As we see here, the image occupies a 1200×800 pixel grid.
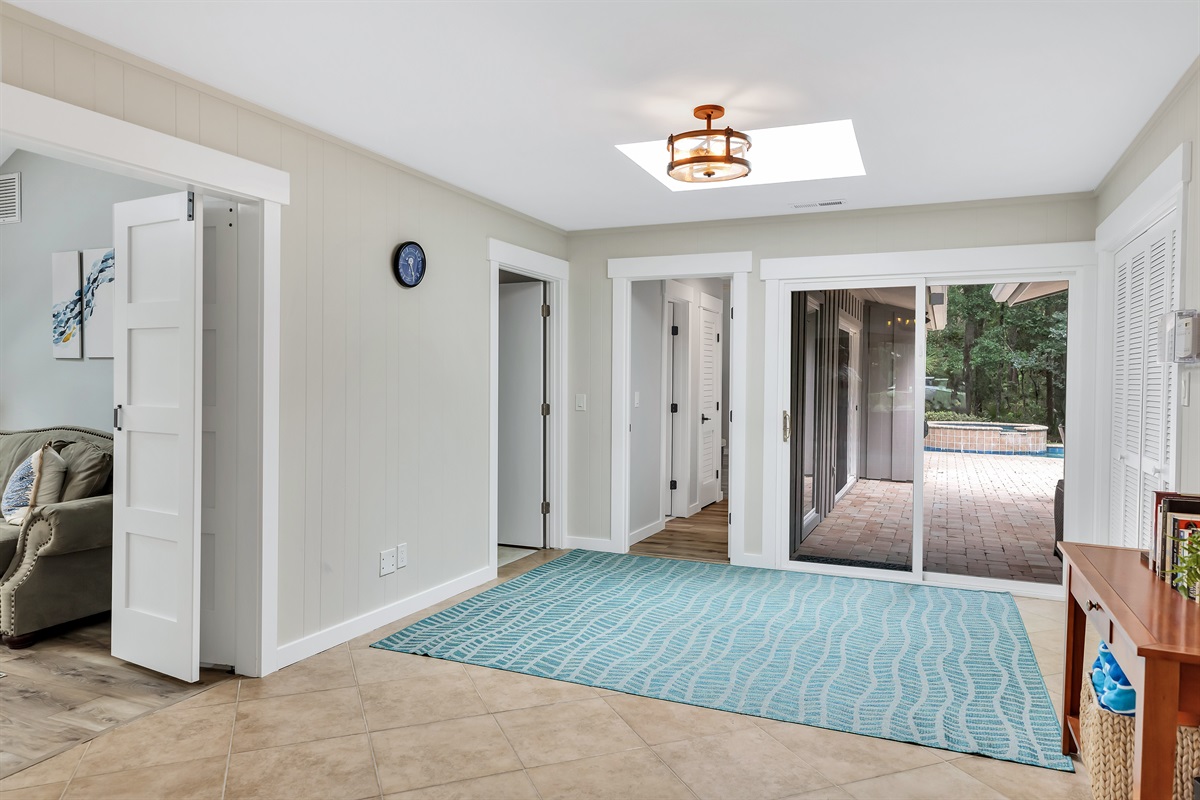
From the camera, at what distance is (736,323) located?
516 centimetres

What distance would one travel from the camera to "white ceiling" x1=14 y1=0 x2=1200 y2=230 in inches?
89.7

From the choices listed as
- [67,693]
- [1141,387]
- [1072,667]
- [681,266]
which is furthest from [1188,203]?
[67,693]

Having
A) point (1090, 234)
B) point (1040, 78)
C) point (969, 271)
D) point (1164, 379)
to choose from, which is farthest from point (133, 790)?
point (1090, 234)

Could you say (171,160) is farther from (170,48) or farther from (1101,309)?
(1101,309)

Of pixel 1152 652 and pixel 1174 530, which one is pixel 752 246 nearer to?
pixel 1174 530

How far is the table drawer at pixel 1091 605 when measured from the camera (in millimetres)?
1962

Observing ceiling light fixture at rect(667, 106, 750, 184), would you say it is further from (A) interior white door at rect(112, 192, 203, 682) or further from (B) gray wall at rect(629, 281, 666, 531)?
(B) gray wall at rect(629, 281, 666, 531)

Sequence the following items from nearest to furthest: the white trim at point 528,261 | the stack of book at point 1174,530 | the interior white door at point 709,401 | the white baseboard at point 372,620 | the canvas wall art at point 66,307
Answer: the stack of book at point 1174,530 < the white baseboard at point 372,620 < the canvas wall art at point 66,307 < the white trim at point 528,261 < the interior white door at point 709,401

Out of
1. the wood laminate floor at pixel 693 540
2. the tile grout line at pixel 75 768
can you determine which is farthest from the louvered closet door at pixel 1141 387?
the tile grout line at pixel 75 768

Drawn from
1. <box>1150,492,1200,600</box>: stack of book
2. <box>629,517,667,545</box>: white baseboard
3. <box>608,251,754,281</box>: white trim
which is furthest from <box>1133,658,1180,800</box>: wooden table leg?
<box>629,517,667,545</box>: white baseboard

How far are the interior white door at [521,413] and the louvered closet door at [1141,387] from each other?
138 inches

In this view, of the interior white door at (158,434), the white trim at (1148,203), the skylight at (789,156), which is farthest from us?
the skylight at (789,156)

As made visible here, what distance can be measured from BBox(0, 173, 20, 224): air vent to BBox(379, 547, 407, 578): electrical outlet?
3.40m

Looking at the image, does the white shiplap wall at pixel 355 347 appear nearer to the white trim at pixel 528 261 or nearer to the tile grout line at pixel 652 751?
the white trim at pixel 528 261
